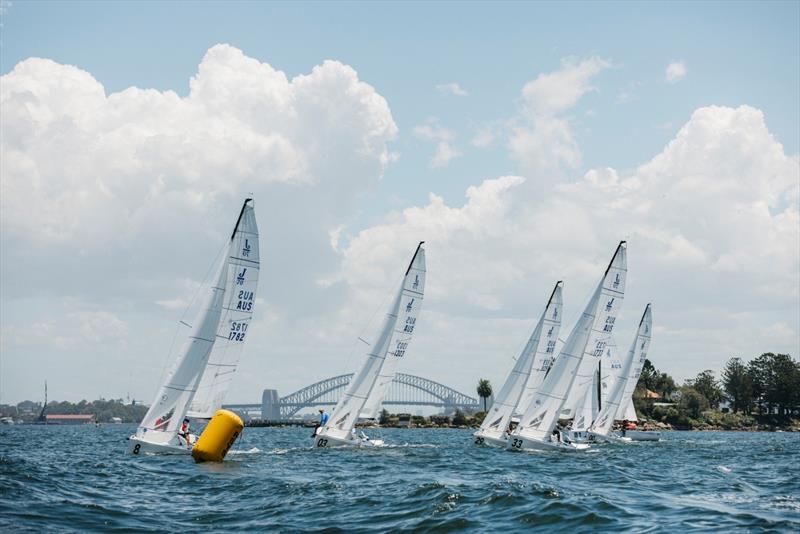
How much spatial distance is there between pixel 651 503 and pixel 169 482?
12.9 m

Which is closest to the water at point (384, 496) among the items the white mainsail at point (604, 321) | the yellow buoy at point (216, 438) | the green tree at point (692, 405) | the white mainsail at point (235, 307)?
the yellow buoy at point (216, 438)

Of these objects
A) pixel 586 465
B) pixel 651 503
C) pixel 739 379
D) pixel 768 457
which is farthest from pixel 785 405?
pixel 651 503

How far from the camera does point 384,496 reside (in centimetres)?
2161

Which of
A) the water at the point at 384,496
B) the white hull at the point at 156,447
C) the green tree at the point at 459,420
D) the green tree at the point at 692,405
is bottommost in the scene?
the water at the point at 384,496

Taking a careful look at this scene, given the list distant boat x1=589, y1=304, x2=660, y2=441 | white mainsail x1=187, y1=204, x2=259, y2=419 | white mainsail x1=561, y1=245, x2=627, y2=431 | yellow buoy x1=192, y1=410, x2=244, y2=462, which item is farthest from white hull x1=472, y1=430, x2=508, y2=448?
yellow buoy x1=192, y1=410, x2=244, y2=462

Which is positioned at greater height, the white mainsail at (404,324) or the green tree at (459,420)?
the white mainsail at (404,324)

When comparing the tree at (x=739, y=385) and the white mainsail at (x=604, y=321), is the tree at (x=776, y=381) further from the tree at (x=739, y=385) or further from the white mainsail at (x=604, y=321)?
the white mainsail at (x=604, y=321)

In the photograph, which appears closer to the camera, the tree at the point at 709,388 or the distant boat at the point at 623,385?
the distant boat at the point at 623,385

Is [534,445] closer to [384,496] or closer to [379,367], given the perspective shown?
[379,367]

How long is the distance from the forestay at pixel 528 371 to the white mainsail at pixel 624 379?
1298cm

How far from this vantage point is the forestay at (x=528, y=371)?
4891 centimetres

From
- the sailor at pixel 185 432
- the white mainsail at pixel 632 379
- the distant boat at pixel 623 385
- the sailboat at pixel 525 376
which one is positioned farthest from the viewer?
the white mainsail at pixel 632 379

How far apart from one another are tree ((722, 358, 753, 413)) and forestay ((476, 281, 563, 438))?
101 meters

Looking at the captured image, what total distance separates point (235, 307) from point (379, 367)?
10.4 metres
